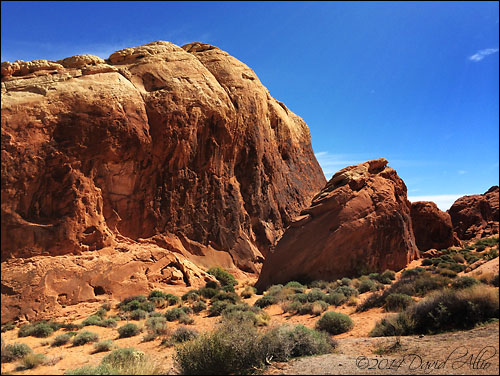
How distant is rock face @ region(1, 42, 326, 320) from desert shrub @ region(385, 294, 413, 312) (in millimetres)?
13124

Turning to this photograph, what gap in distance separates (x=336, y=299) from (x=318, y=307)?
1.28 meters

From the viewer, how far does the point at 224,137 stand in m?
28.6

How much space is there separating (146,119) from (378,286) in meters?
17.4

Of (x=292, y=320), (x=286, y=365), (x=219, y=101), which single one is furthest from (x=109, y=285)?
(x=219, y=101)

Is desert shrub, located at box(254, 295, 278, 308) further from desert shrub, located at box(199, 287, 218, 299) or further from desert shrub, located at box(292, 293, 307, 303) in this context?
desert shrub, located at box(199, 287, 218, 299)

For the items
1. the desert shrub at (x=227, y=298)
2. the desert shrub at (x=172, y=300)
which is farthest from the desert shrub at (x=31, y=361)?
the desert shrub at (x=172, y=300)

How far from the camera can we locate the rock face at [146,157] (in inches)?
676

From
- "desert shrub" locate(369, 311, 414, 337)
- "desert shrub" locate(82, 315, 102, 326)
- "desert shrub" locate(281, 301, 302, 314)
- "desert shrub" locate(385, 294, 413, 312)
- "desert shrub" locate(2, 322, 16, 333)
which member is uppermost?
"desert shrub" locate(2, 322, 16, 333)

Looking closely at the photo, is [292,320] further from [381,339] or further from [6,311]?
[6,311]

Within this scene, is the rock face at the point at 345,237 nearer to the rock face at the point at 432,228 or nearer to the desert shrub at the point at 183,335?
Result: the desert shrub at the point at 183,335

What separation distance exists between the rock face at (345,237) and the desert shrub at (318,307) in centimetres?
479

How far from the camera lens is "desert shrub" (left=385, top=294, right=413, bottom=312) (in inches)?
444

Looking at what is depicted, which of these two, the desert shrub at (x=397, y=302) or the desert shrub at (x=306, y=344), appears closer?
the desert shrub at (x=306, y=344)

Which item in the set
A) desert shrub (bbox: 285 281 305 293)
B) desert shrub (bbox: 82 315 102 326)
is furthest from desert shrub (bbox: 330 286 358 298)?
desert shrub (bbox: 82 315 102 326)
